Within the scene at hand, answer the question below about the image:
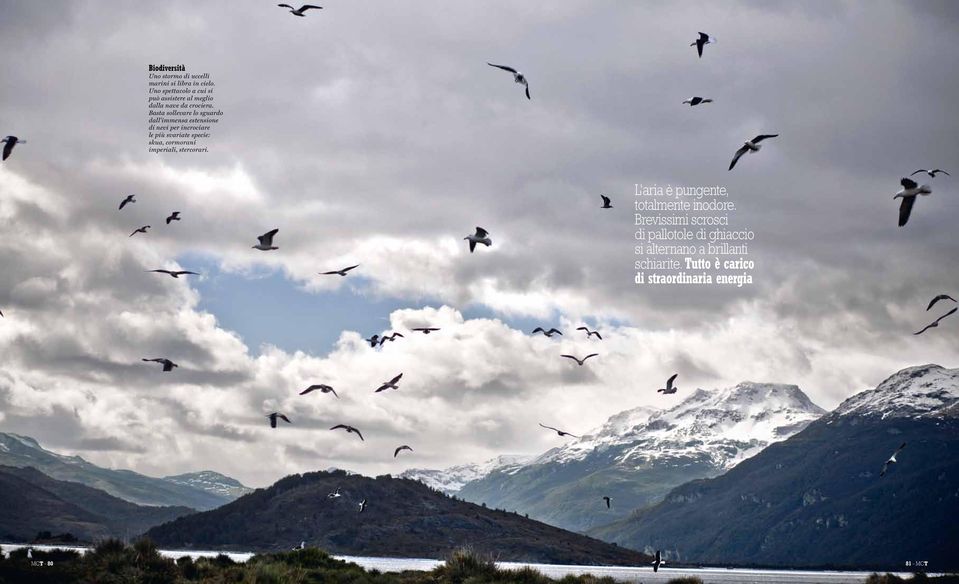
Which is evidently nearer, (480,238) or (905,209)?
(905,209)

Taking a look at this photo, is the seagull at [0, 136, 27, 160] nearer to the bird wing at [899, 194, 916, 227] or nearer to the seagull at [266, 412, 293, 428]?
the seagull at [266, 412, 293, 428]

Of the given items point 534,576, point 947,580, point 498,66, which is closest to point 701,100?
point 498,66

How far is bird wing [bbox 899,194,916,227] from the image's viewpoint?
3438 cm

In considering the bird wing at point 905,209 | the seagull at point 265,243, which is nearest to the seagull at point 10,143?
the seagull at point 265,243

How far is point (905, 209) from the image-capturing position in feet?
117

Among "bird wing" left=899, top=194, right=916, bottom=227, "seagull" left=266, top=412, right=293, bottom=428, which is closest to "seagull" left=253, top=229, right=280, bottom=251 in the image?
"seagull" left=266, top=412, right=293, bottom=428

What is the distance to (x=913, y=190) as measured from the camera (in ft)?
120

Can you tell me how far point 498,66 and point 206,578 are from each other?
25996mm

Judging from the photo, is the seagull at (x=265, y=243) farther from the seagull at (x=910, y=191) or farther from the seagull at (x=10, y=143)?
the seagull at (x=910, y=191)

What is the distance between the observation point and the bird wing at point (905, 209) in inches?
1354

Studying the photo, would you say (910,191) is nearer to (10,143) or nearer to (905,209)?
(905,209)

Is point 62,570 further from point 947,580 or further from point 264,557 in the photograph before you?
point 947,580

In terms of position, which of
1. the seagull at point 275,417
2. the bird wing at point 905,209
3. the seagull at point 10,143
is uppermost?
the seagull at point 10,143

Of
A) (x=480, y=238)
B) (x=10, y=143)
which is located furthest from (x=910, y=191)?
(x=10, y=143)
